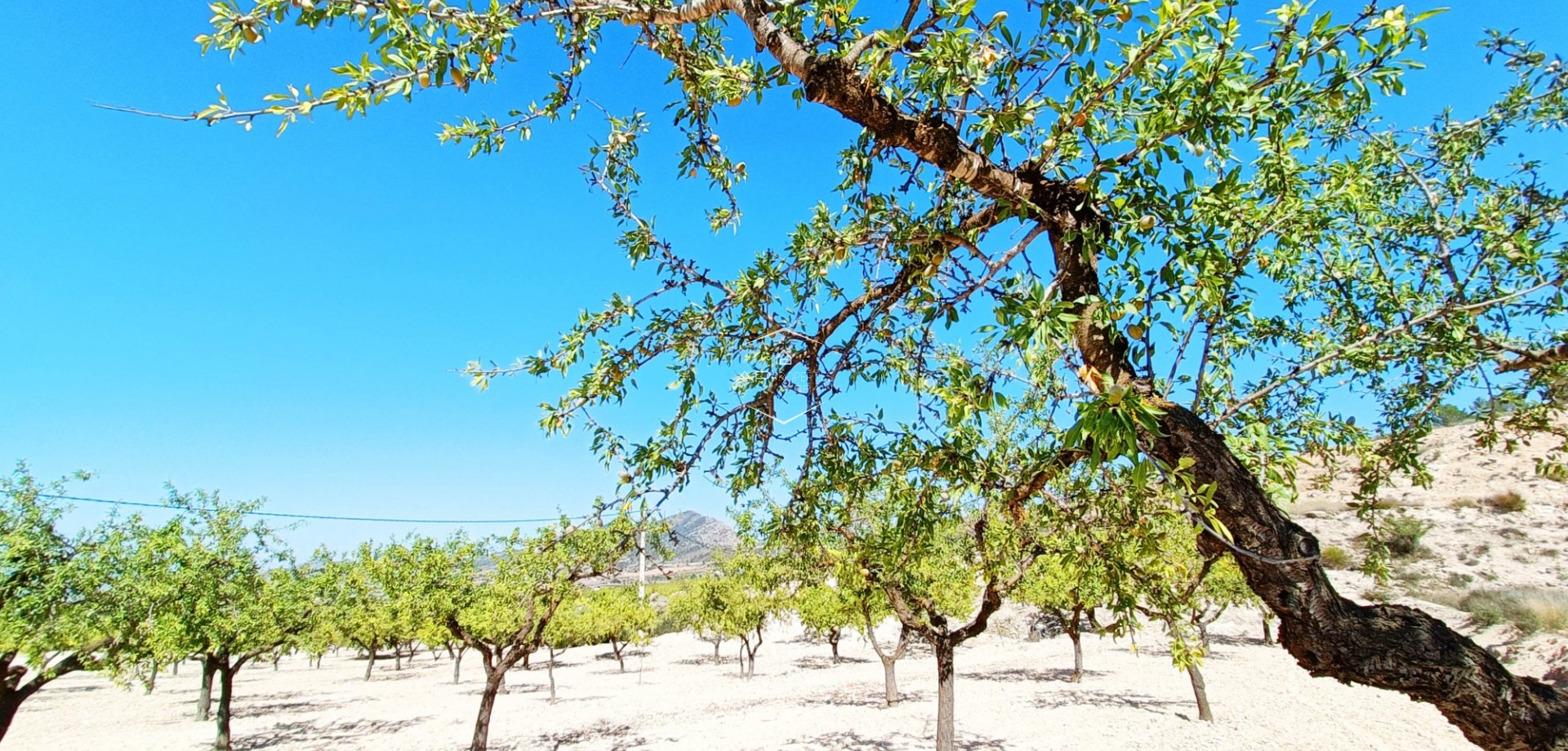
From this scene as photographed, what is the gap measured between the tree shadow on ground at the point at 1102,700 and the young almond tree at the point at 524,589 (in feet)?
40.7

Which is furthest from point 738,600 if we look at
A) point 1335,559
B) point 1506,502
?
point 1506,502

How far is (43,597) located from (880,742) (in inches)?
617

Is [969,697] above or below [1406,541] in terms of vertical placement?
below

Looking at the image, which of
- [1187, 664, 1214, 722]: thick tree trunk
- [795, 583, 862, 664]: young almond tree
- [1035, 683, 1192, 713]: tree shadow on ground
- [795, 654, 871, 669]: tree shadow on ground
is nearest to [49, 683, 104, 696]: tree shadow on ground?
[795, 654, 871, 669]: tree shadow on ground

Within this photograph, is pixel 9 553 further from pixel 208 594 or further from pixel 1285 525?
pixel 1285 525

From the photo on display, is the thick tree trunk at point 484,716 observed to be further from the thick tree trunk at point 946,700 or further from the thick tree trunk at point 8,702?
the thick tree trunk at point 946,700

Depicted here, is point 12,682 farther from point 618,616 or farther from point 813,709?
point 618,616

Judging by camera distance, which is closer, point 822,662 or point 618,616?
point 822,662

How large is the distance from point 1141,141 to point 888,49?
76cm

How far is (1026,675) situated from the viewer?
22.4 m

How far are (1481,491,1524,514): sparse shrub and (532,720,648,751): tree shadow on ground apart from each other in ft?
140

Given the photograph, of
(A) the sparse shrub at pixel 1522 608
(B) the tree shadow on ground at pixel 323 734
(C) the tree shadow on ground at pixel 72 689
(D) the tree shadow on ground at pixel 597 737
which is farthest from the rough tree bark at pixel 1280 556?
(C) the tree shadow on ground at pixel 72 689

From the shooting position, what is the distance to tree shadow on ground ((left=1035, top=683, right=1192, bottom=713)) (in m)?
15.9

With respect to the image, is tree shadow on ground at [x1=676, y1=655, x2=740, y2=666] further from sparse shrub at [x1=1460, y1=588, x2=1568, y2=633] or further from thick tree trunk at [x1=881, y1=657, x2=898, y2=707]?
sparse shrub at [x1=1460, y1=588, x2=1568, y2=633]
